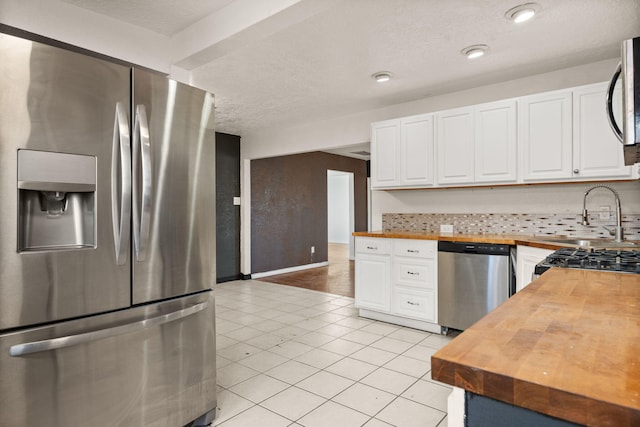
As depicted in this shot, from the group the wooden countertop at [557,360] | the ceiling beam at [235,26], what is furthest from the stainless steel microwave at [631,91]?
the ceiling beam at [235,26]

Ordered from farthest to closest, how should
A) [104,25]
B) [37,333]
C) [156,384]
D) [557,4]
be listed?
[104,25] → [557,4] → [156,384] → [37,333]

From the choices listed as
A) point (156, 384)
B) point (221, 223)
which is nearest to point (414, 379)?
point (156, 384)

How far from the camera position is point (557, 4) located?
218 cm

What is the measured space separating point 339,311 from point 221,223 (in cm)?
256

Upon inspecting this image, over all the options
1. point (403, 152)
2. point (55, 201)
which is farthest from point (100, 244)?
point (403, 152)

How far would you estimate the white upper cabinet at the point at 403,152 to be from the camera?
362 cm

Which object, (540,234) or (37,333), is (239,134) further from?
(37,333)

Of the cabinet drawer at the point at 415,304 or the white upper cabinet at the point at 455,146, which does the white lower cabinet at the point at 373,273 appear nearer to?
the cabinet drawer at the point at 415,304

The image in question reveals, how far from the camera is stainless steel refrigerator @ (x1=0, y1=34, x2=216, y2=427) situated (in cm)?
132

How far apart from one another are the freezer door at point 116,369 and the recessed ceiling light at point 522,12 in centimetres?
247

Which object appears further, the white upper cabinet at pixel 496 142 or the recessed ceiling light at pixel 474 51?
the white upper cabinet at pixel 496 142

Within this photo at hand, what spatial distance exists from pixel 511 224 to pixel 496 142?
0.83m

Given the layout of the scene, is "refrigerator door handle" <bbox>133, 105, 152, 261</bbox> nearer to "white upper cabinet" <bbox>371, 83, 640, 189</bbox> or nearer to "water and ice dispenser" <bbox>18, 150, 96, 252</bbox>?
"water and ice dispenser" <bbox>18, 150, 96, 252</bbox>

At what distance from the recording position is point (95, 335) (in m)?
1.48
